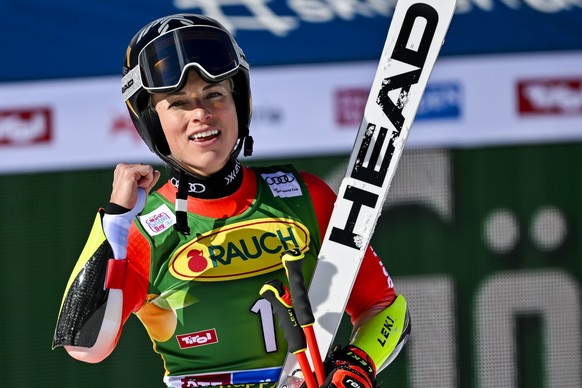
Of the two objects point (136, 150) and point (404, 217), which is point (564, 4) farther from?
point (136, 150)

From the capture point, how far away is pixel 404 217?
576 centimetres

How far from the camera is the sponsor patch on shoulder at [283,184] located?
2957mm

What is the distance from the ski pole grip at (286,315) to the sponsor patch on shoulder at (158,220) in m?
0.31

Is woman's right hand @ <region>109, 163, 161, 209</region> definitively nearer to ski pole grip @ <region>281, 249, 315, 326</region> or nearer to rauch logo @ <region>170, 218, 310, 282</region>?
rauch logo @ <region>170, 218, 310, 282</region>

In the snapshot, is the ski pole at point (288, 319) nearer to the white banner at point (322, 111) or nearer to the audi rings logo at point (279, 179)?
the audi rings logo at point (279, 179)

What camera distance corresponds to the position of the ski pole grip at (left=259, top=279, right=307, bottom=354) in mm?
2688

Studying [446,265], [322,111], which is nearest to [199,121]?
[322,111]

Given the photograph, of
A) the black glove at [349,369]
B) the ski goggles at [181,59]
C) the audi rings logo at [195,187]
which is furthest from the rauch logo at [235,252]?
the ski goggles at [181,59]

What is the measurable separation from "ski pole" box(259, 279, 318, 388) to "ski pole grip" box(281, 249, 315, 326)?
19mm

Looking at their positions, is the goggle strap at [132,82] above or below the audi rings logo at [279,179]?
above

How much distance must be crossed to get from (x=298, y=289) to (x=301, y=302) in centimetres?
3

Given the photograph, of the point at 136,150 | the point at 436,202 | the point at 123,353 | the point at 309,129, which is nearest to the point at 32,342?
the point at 123,353

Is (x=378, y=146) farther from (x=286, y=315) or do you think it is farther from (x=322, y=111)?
(x=322, y=111)

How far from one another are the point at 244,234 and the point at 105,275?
0.35m
